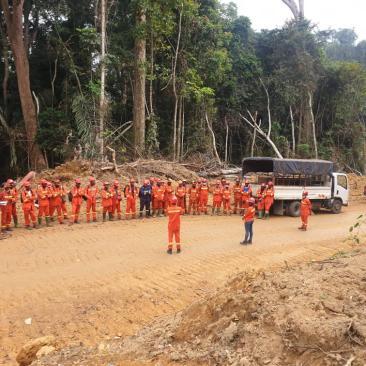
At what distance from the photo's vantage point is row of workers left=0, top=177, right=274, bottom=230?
1414cm

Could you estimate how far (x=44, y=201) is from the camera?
14594 mm

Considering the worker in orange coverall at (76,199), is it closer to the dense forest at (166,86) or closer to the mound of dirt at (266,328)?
the dense forest at (166,86)

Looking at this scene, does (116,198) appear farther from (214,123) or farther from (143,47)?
(214,123)

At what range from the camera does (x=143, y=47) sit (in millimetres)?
23109

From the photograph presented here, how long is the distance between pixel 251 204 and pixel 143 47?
14.2m

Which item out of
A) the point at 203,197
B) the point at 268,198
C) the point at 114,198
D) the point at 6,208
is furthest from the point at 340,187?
the point at 6,208

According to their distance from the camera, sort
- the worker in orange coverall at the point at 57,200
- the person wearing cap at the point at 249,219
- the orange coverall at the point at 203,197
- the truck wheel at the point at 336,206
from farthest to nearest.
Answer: the truck wheel at the point at 336,206 → the orange coverall at the point at 203,197 → the worker in orange coverall at the point at 57,200 → the person wearing cap at the point at 249,219

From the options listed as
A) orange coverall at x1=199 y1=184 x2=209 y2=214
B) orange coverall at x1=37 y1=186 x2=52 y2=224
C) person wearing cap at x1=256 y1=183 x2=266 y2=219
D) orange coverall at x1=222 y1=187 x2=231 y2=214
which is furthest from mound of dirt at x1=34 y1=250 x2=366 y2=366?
orange coverall at x1=222 y1=187 x2=231 y2=214

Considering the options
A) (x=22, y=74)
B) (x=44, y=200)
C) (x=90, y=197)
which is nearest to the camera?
(x=44, y=200)

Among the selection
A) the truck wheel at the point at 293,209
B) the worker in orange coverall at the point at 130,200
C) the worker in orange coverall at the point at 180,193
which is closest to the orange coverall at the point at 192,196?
the worker in orange coverall at the point at 180,193

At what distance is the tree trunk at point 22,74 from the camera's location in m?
20.7

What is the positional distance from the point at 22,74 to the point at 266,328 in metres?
20.2

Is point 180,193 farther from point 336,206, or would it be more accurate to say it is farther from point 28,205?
point 336,206

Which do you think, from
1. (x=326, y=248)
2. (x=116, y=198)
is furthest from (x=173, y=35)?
(x=326, y=248)
